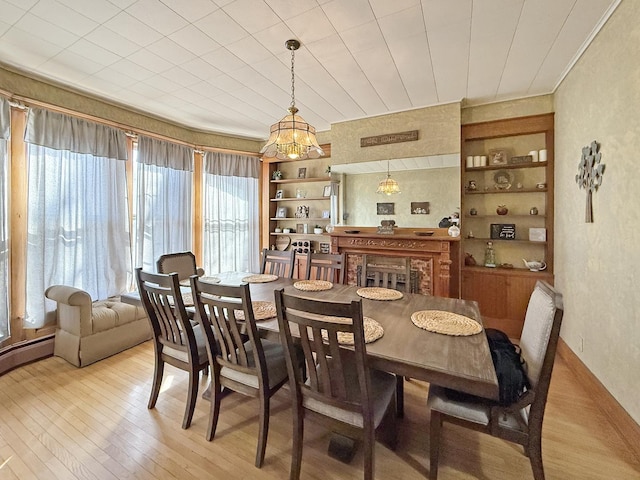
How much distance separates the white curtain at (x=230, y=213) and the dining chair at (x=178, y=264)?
1.33 meters

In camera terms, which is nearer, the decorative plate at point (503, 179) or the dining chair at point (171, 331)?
the dining chair at point (171, 331)

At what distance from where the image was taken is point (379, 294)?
85.0 inches

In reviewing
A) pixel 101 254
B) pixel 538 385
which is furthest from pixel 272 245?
pixel 538 385

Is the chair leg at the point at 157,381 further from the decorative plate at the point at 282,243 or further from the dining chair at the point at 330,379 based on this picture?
the decorative plate at the point at 282,243

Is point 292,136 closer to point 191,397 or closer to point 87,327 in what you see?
point 191,397

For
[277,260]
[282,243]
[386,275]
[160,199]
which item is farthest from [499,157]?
[160,199]

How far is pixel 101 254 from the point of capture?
3.23 meters

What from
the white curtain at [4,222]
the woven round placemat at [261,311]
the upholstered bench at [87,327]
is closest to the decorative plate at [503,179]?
the woven round placemat at [261,311]

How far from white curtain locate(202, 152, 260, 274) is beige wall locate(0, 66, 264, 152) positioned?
24 cm

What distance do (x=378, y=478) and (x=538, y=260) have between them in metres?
3.07

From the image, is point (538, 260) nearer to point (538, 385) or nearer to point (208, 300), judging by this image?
point (538, 385)

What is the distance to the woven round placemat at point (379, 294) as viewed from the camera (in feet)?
6.83

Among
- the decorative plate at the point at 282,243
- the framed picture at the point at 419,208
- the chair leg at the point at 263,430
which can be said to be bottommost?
the chair leg at the point at 263,430

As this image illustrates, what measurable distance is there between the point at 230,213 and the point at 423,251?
3.06 metres
